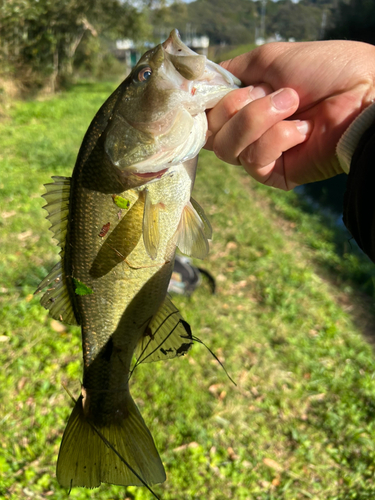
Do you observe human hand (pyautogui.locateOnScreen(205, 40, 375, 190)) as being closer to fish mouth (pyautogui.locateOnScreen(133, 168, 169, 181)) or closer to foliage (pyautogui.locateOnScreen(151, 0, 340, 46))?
fish mouth (pyautogui.locateOnScreen(133, 168, 169, 181))

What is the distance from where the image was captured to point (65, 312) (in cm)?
187

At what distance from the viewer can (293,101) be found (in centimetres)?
160

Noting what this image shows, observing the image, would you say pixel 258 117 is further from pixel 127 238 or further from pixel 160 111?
pixel 127 238

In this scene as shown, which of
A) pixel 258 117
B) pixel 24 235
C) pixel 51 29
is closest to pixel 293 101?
pixel 258 117

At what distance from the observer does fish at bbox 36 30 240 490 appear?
4.93 ft

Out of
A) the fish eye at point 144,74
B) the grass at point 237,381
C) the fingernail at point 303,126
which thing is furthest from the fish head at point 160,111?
A: the grass at point 237,381

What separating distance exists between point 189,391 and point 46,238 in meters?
3.00

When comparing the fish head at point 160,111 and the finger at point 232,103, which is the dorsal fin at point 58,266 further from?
the finger at point 232,103

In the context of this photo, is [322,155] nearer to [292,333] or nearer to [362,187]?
[362,187]

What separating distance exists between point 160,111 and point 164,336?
1.11m

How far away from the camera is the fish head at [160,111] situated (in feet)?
4.81

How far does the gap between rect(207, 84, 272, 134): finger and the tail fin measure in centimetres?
158

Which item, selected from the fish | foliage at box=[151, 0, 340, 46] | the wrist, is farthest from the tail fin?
foliage at box=[151, 0, 340, 46]

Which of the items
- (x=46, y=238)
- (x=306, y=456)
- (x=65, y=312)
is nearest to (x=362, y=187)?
(x=65, y=312)
